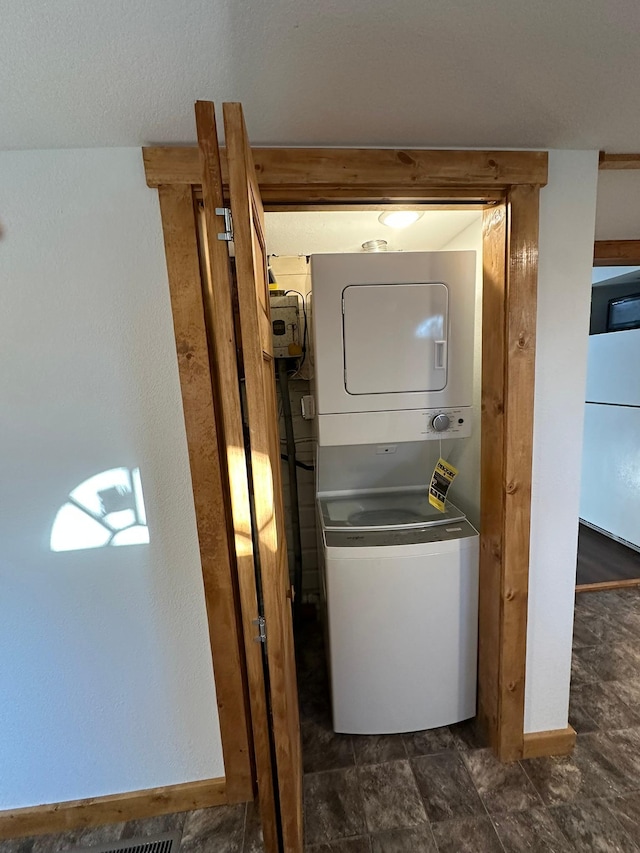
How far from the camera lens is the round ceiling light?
1527mm

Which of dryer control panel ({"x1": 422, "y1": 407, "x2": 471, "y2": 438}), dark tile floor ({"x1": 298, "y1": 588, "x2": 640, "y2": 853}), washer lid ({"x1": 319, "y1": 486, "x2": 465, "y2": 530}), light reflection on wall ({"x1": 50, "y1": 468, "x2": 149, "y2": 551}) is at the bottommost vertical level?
dark tile floor ({"x1": 298, "y1": 588, "x2": 640, "y2": 853})

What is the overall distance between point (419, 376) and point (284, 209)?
0.80m

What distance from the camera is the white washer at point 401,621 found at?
1.47 metres

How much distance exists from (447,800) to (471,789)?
0.11m

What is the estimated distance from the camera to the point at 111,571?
1240mm

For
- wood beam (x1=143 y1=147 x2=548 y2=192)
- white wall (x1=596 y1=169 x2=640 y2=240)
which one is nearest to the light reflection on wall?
wood beam (x1=143 y1=147 x2=548 y2=192)

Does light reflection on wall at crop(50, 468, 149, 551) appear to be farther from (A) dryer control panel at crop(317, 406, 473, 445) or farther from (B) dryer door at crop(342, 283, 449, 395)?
(B) dryer door at crop(342, 283, 449, 395)

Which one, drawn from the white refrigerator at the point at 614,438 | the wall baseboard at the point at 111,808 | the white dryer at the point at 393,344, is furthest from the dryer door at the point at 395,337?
the white refrigerator at the point at 614,438

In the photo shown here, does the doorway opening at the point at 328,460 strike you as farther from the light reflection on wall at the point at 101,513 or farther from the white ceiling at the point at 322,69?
the light reflection on wall at the point at 101,513

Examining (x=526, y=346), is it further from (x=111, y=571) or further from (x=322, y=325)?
(x=111, y=571)

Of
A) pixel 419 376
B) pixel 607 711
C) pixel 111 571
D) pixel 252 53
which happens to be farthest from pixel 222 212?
pixel 607 711

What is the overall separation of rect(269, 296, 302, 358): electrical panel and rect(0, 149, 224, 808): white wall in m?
0.93

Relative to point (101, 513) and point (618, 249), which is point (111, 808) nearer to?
point (101, 513)

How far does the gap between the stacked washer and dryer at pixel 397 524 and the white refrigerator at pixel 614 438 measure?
2.39 metres
